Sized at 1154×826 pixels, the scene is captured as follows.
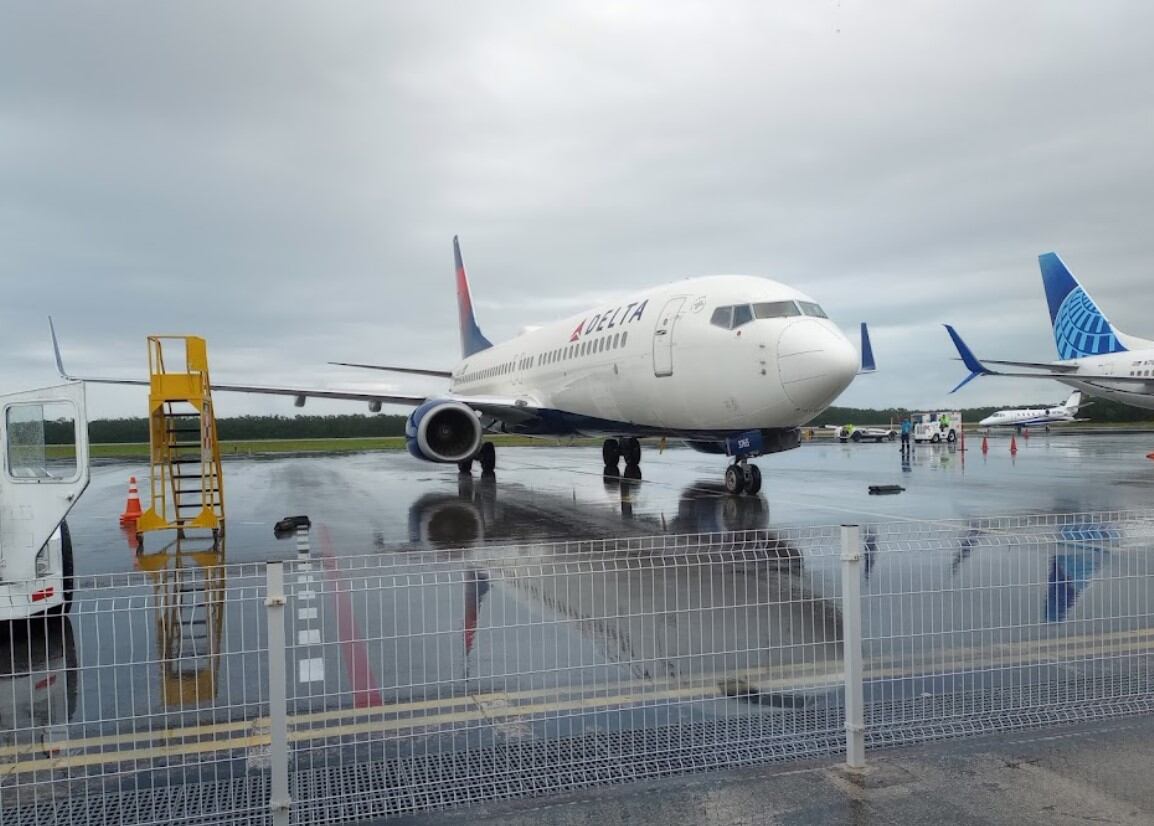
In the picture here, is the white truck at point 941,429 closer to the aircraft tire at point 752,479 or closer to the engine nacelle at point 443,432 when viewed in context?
the aircraft tire at point 752,479

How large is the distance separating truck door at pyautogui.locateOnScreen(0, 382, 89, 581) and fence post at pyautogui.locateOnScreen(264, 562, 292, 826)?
3643 mm

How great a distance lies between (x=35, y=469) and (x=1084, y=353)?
116ft

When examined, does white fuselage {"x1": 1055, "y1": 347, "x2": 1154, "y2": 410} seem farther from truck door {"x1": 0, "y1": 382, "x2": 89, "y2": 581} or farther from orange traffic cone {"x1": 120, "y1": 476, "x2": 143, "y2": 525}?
truck door {"x1": 0, "y1": 382, "x2": 89, "y2": 581}

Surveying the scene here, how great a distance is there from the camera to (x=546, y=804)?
3.93 metres

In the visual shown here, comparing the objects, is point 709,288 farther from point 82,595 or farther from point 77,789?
point 77,789

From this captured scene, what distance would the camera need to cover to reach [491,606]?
24.6 feet

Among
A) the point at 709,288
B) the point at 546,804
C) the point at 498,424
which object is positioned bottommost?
the point at 546,804

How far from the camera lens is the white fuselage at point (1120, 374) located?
2970 cm

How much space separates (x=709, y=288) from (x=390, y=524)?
6.80 metres

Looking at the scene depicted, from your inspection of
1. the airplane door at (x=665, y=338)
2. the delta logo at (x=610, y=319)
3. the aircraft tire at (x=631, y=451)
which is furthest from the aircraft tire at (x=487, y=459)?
the airplane door at (x=665, y=338)

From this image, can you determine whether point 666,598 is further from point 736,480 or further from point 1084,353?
point 1084,353

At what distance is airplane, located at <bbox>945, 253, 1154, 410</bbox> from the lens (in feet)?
97.0

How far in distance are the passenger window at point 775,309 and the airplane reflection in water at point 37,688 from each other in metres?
10.6

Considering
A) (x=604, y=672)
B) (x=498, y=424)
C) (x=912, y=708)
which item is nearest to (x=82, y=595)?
(x=604, y=672)
